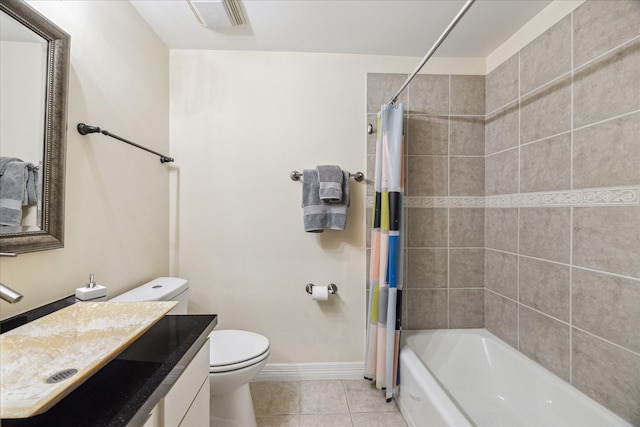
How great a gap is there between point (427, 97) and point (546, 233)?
111cm

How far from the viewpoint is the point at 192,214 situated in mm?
1852

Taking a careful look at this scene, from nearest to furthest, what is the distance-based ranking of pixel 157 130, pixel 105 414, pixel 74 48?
pixel 105 414 < pixel 74 48 < pixel 157 130

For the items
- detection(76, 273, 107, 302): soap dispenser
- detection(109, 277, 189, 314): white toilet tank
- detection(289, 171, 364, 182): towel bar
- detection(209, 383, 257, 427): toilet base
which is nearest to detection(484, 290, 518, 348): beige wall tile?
detection(289, 171, 364, 182): towel bar

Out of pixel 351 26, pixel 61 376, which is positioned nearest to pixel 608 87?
pixel 351 26

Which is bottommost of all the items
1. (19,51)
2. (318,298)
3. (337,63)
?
(318,298)

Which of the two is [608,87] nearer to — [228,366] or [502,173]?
[502,173]

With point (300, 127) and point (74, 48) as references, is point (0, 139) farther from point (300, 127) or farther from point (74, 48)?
point (300, 127)

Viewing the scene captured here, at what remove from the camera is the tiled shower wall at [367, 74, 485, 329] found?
1884mm

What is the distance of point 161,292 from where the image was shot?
140 centimetres

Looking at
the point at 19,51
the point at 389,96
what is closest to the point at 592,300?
the point at 389,96

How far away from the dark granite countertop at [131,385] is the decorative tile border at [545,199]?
4.55ft

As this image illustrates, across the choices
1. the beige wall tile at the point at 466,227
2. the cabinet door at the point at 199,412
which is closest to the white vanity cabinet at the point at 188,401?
the cabinet door at the point at 199,412

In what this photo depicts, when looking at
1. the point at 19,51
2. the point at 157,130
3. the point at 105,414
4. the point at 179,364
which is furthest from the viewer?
the point at 157,130

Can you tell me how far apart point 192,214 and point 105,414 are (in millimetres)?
1417
